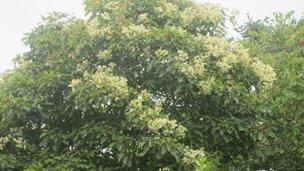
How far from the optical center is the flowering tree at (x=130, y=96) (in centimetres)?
931

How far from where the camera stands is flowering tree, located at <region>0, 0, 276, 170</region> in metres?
9.31

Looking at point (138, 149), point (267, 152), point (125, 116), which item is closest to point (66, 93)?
point (125, 116)

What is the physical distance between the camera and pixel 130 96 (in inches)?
376

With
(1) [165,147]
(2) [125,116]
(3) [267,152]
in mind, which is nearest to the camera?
(1) [165,147]

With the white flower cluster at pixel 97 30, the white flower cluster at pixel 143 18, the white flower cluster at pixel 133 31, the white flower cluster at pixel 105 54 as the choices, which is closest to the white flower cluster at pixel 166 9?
the white flower cluster at pixel 143 18

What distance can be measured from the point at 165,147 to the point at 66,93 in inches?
102

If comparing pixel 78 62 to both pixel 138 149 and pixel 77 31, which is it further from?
pixel 138 149

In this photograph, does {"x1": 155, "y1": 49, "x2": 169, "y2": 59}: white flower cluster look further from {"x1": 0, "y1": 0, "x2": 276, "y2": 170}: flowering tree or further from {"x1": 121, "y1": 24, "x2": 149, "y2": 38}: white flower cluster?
{"x1": 121, "y1": 24, "x2": 149, "y2": 38}: white flower cluster

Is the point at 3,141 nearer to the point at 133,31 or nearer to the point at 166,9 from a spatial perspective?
the point at 133,31

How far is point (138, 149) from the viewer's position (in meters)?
9.07

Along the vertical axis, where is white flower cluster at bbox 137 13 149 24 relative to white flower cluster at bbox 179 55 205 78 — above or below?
above

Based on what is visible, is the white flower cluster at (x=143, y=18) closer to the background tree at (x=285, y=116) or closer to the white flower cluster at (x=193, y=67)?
the white flower cluster at (x=193, y=67)

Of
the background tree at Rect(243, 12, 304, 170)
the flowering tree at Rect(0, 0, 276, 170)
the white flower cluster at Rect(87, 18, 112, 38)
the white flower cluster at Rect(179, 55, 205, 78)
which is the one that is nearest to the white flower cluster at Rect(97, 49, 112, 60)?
the flowering tree at Rect(0, 0, 276, 170)

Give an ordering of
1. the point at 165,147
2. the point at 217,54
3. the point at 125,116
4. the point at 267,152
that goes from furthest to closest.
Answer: the point at 267,152, the point at 217,54, the point at 125,116, the point at 165,147
